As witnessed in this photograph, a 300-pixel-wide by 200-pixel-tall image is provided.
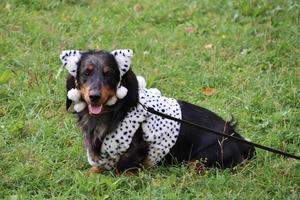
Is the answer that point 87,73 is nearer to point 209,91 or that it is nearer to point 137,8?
point 209,91

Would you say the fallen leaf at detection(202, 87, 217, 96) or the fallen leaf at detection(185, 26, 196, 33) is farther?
the fallen leaf at detection(185, 26, 196, 33)

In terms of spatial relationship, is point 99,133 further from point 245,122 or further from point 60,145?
point 245,122

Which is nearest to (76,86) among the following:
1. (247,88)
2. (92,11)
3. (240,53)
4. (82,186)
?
(82,186)

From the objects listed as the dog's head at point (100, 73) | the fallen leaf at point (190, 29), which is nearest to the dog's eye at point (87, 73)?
the dog's head at point (100, 73)

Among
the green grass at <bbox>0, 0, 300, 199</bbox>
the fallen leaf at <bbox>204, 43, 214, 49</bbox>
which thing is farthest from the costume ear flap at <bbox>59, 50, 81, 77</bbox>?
the fallen leaf at <bbox>204, 43, 214, 49</bbox>

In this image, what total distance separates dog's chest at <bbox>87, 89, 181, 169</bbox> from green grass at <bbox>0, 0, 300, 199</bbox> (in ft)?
0.47

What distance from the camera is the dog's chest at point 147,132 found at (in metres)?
3.96

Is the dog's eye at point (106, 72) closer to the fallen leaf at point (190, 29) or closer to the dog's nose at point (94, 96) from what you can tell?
the dog's nose at point (94, 96)

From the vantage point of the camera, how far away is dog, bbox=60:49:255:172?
3779mm

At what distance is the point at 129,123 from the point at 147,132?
17 cm

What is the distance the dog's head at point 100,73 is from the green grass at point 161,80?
1.86 ft

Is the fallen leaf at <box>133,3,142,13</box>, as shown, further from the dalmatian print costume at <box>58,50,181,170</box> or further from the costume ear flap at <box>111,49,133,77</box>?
the costume ear flap at <box>111,49,133,77</box>

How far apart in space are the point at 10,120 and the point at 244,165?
208cm

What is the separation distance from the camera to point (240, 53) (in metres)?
6.30
